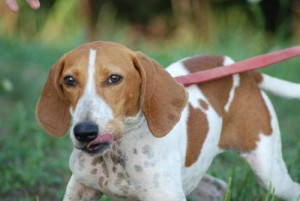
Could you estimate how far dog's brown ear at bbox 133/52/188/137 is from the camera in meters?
3.50

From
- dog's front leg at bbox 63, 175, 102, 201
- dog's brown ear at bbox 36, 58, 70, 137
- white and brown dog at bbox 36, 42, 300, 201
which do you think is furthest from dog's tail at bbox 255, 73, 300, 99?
dog's brown ear at bbox 36, 58, 70, 137

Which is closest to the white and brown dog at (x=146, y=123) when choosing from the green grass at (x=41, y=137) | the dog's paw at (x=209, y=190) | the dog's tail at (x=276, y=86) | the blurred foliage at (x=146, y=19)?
the dog's tail at (x=276, y=86)

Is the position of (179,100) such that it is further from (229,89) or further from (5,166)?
(5,166)

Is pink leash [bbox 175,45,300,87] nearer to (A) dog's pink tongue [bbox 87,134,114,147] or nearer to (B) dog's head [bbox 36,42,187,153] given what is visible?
(B) dog's head [bbox 36,42,187,153]

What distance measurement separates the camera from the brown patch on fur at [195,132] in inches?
156

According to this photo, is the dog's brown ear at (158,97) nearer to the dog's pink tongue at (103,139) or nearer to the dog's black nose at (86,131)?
the dog's pink tongue at (103,139)

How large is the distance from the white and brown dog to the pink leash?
0.08m

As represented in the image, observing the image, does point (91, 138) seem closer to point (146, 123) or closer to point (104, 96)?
point (104, 96)

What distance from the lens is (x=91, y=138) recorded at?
3186 mm

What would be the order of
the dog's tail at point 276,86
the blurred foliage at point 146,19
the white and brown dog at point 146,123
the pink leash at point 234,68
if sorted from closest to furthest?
the white and brown dog at point 146,123 → the pink leash at point 234,68 → the dog's tail at point 276,86 → the blurred foliage at point 146,19

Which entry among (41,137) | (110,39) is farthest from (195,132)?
(110,39)

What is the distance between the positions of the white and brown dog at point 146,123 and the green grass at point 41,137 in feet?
0.90

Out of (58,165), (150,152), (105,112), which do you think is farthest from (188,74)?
(58,165)

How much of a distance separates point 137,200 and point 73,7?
787 cm
